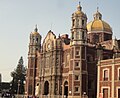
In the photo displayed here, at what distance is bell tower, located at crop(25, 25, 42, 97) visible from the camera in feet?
264

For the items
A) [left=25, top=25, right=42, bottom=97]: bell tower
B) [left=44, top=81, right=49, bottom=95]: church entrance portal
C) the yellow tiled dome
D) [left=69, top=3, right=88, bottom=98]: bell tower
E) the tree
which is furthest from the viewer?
the tree

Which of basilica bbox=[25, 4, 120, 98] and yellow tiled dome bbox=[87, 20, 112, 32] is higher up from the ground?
yellow tiled dome bbox=[87, 20, 112, 32]

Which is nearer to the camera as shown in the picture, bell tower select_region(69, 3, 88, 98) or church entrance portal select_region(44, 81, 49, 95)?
bell tower select_region(69, 3, 88, 98)

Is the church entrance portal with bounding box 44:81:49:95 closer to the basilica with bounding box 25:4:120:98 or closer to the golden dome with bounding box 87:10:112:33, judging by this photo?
the basilica with bounding box 25:4:120:98

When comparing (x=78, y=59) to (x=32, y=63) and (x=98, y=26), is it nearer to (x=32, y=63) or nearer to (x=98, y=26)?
(x=98, y=26)

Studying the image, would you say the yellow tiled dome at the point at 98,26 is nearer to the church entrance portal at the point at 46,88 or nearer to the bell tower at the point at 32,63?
the bell tower at the point at 32,63

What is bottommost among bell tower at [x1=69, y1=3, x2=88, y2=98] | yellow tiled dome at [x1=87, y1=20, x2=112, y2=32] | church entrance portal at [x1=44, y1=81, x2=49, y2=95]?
church entrance portal at [x1=44, y1=81, x2=49, y2=95]

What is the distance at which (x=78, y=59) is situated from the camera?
63.1 meters

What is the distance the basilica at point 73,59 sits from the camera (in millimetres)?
62906

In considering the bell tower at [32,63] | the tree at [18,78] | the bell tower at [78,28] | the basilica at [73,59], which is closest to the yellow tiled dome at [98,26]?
the basilica at [73,59]

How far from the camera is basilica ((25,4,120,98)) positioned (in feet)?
206

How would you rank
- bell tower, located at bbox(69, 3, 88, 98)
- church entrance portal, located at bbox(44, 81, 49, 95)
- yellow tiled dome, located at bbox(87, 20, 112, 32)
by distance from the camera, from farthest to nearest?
yellow tiled dome, located at bbox(87, 20, 112, 32), church entrance portal, located at bbox(44, 81, 49, 95), bell tower, located at bbox(69, 3, 88, 98)

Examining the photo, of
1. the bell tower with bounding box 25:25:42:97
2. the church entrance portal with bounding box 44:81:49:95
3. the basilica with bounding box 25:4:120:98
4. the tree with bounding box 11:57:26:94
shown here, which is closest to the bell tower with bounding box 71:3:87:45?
the basilica with bounding box 25:4:120:98

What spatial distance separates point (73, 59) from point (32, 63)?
68.9 ft
